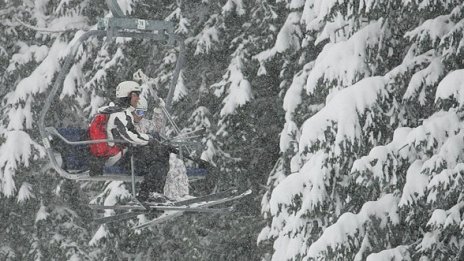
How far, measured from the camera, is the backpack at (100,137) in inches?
569

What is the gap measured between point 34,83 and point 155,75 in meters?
2.31

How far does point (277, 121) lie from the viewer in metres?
23.3

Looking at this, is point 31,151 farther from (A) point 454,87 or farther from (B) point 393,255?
(A) point 454,87

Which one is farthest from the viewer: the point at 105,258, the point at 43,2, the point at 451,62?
the point at 43,2

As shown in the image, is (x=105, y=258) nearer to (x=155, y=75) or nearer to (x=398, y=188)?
(x=155, y=75)

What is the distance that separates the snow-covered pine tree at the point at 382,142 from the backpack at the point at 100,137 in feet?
8.65

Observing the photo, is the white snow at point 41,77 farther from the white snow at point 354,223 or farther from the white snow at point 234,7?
the white snow at point 354,223

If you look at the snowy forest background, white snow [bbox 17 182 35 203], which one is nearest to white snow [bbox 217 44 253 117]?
the snowy forest background

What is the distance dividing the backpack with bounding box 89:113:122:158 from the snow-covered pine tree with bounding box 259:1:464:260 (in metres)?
2.64

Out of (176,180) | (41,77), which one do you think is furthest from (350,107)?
(41,77)

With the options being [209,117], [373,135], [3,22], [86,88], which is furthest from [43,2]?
[373,135]

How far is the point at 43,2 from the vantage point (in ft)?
84.3

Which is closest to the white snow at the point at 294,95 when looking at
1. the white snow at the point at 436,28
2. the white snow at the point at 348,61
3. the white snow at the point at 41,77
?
the white snow at the point at 348,61

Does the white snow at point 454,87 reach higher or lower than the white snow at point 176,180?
higher
